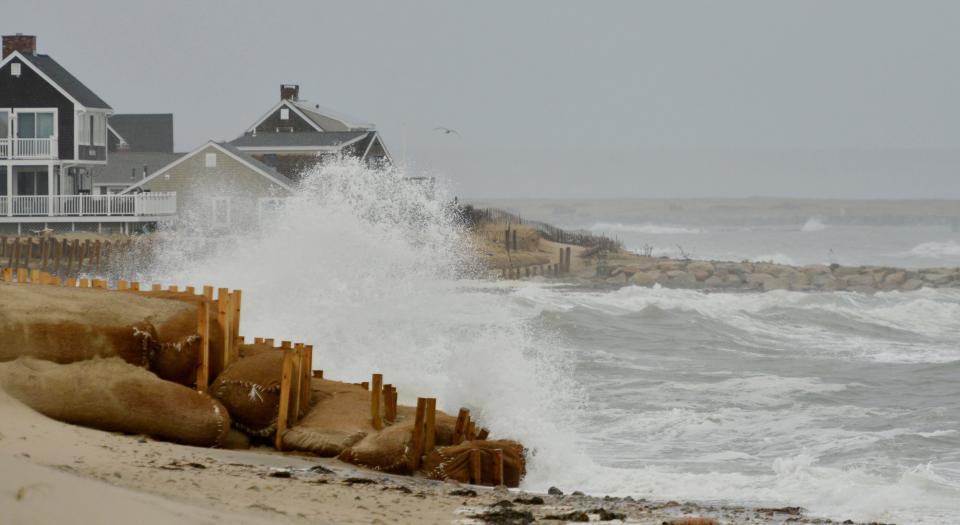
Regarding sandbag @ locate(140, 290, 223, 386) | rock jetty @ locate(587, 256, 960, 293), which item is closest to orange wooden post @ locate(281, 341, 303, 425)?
sandbag @ locate(140, 290, 223, 386)

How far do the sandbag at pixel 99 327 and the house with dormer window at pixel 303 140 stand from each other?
154 ft

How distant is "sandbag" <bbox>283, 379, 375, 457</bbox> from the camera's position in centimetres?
1483

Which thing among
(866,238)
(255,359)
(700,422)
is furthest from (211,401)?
(866,238)

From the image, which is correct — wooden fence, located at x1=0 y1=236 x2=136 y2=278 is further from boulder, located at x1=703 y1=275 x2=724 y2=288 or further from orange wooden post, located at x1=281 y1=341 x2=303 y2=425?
orange wooden post, located at x1=281 y1=341 x2=303 y2=425

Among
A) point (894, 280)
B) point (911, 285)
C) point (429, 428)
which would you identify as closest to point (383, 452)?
point (429, 428)

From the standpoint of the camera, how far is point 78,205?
2165 inches

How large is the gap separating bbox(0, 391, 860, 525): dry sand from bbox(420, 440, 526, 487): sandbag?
0.34 m

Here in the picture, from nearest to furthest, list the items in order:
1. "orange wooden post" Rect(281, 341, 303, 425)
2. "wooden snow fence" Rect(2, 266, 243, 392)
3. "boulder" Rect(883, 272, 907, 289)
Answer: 1. "wooden snow fence" Rect(2, 266, 243, 392)
2. "orange wooden post" Rect(281, 341, 303, 425)
3. "boulder" Rect(883, 272, 907, 289)

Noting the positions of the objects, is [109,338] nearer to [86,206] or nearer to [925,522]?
[925,522]

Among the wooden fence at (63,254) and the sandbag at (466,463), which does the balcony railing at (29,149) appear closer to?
the wooden fence at (63,254)

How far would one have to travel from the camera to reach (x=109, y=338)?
47.6ft

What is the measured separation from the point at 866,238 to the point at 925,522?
11914 cm

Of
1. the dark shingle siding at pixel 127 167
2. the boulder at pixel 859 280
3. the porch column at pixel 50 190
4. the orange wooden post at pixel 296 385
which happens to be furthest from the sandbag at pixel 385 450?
the dark shingle siding at pixel 127 167

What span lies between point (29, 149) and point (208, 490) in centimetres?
4788
